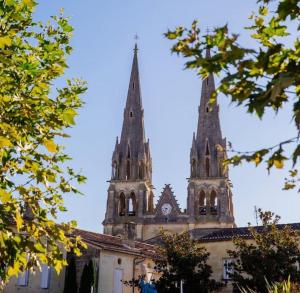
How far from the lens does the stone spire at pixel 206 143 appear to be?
2427 inches

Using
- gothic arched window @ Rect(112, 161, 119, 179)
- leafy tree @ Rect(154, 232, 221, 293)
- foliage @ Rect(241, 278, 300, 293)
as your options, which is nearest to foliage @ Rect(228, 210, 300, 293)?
leafy tree @ Rect(154, 232, 221, 293)

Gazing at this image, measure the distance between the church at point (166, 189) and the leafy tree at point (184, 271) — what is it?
32.5 m

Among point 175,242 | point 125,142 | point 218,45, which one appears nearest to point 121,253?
point 175,242

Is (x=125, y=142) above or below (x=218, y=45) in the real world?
above

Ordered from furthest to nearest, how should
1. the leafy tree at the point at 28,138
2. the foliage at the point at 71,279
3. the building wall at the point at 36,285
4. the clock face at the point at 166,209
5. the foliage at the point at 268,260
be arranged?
the clock face at the point at 166,209, the foliage at the point at 71,279, the building wall at the point at 36,285, the foliage at the point at 268,260, the leafy tree at the point at 28,138

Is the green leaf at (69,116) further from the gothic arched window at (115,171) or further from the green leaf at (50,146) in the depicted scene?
the gothic arched window at (115,171)

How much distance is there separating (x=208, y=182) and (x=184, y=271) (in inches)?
1468

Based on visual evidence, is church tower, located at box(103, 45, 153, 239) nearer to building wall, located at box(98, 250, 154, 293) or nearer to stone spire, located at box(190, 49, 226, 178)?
stone spire, located at box(190, 49, 226, 178)

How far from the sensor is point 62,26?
7828 mm

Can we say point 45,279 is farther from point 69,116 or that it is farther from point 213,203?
point 213,203

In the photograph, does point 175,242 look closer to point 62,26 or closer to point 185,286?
point 185,286

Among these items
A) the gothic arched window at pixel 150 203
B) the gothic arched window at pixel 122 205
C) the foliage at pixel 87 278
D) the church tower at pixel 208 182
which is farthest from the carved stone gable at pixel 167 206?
the foliage at pixel 87 278

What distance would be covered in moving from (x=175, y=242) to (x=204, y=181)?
35.9 metres

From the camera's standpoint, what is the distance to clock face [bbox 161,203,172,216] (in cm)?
6288
